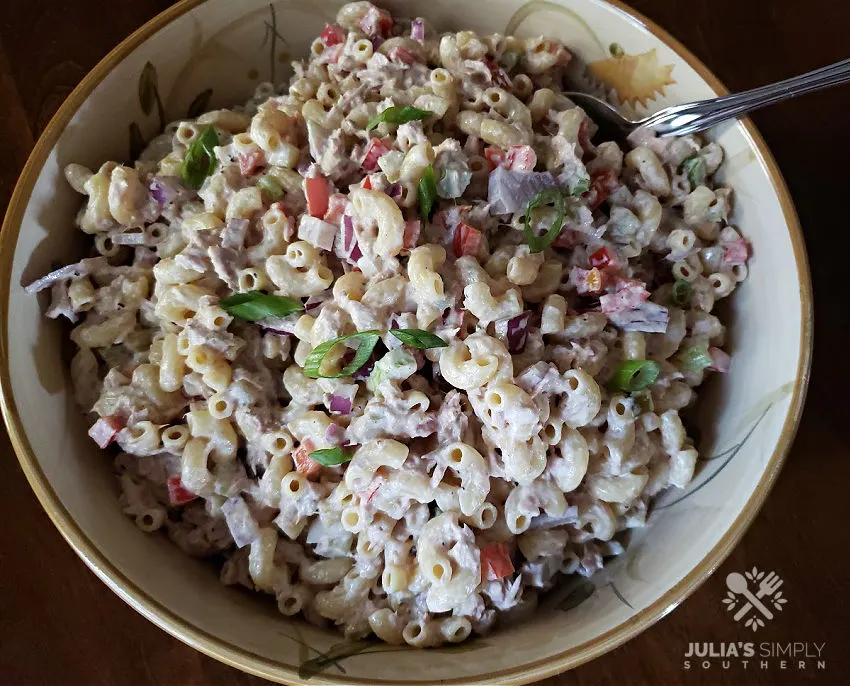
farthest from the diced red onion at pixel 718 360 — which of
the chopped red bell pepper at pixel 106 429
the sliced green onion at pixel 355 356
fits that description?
the chopped red bell pepper at pixel 106 429

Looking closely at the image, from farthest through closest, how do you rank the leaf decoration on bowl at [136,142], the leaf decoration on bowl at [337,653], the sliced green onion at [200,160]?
the leaf decoration on bowl at [136,142], the sliced green onion at [200,160], the leaf decoration on bowl at [337,653]

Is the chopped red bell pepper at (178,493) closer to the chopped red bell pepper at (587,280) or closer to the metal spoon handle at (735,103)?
the chopped red bell pepper at (587,280)

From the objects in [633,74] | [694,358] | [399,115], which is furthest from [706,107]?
[399,115]

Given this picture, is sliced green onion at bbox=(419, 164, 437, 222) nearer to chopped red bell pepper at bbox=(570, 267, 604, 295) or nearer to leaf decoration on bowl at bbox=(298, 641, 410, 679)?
chopped red bell pepper at bbox=(570, 267, 604, 295)

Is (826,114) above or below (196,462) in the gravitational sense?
above

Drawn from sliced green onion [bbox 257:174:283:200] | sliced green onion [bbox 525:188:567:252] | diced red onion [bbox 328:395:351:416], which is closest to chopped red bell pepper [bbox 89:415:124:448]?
diced red onion [bbox 328:395:351:416]

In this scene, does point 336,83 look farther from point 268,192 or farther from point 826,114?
point 826,114

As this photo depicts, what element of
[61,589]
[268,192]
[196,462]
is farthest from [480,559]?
[61,589]
